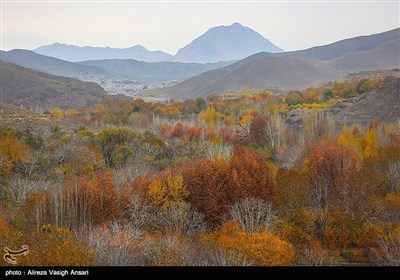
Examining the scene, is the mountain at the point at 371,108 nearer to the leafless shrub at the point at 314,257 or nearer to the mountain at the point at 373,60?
the leafless shrub at the point at 314,257

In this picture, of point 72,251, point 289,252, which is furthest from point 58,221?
point 289,252

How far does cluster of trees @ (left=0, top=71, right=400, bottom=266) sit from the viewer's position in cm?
1762

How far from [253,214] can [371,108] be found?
4873 cm

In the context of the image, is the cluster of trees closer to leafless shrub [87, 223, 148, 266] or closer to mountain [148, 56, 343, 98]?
leafless shrub [87, 223, 148, 266]

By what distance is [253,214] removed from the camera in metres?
24.3

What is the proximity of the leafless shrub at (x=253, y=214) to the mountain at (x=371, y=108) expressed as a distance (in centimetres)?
4150

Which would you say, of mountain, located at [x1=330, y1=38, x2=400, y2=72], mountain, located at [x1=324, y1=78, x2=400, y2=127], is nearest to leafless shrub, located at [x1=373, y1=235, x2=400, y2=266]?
mountain, located at [x1=324, y1=78, x2=400, y2=127]

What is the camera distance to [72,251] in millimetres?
14609

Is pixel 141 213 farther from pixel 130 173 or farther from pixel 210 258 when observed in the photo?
pixel 210 258

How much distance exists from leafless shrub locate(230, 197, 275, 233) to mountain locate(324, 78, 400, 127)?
4150 cm

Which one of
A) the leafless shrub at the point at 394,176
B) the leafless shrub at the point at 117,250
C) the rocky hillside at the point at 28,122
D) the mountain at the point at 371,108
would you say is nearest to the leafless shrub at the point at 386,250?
the leafless shrub at the point at 394,176

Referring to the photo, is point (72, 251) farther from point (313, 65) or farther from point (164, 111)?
point (313, 65)

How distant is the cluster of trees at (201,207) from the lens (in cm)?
1762
